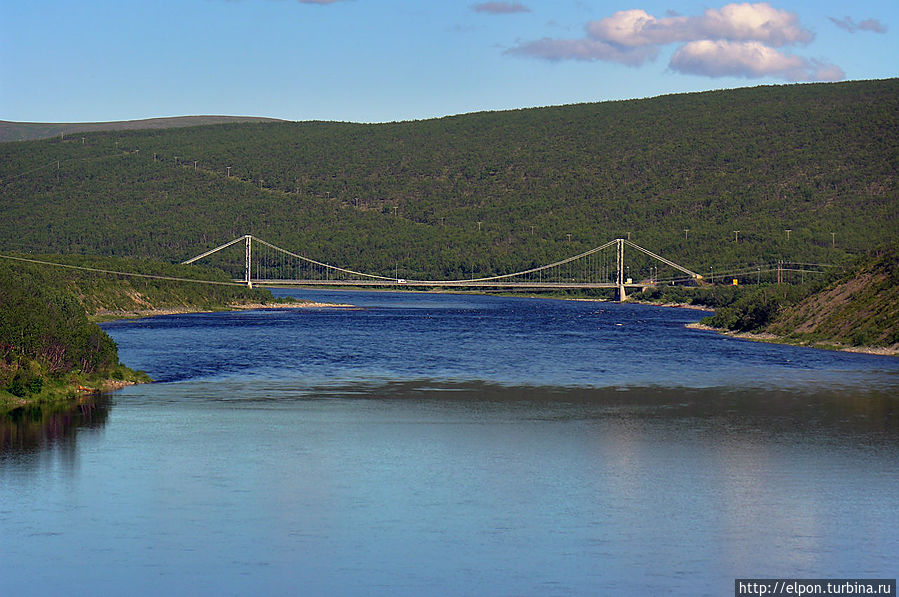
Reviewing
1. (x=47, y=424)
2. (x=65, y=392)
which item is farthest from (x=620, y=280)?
(x=47, y=424)

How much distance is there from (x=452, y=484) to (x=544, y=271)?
146748mm

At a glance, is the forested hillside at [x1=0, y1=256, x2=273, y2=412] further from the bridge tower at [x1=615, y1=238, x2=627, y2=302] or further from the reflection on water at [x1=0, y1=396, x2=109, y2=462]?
the bridge tower at [x1=615, y1=238, x2=627, y2=302]

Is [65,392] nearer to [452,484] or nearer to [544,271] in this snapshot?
[452,484]

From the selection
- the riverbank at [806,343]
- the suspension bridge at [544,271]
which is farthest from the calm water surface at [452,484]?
the suspension bridge at [544,271]

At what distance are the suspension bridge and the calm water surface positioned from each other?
314ft

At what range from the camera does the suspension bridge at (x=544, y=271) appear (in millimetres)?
150375

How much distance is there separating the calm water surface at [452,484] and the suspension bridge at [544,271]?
95809mm

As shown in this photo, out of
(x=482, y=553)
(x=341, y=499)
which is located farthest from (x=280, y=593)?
(x=341, y=499)

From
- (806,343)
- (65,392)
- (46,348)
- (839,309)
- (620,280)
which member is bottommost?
(806,343)

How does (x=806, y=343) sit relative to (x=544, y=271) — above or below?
below

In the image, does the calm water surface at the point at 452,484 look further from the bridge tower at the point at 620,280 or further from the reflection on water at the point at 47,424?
the bridge tower at the point at 620,280

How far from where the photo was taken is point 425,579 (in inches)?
717

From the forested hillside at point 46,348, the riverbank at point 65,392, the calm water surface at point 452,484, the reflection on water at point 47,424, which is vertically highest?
the forested hillside at point 46,348

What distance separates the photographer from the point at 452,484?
1000 inches
